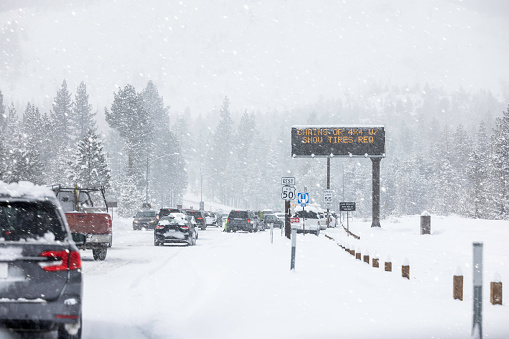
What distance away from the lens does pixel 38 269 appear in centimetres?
643

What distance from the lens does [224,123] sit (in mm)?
184750

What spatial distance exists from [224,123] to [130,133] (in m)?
84.2

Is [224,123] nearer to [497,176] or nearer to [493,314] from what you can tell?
[497,176]

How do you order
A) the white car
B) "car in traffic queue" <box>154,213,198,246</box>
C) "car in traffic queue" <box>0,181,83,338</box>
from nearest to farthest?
"car in traffic queue" <box>0,181,83,338</box> < "car in traffic queue" <box>154,213,198,246</box> < the white car

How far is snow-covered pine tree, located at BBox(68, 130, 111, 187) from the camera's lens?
74250mm

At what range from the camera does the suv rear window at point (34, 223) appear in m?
6.64

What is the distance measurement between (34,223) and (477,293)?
530 cm

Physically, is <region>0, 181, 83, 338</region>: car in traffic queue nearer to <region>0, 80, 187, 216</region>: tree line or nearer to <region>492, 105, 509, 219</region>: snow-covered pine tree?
<region>0, 80, 187, 216</region>: tree line

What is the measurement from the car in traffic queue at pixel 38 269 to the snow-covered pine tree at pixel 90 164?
68.1 meters

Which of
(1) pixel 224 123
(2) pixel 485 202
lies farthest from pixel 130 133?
(1) pixel 224 123

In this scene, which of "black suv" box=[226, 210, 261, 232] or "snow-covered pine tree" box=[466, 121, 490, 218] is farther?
"snow-covered pine tree" box=[466, 121, 490, 218]

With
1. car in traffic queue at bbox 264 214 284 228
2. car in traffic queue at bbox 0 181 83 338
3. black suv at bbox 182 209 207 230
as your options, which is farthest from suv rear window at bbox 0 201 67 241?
car in traffic queue at bbox 264 214 284 228

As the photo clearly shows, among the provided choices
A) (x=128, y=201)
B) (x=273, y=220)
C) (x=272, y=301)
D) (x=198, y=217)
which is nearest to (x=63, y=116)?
(x=128, y=201)

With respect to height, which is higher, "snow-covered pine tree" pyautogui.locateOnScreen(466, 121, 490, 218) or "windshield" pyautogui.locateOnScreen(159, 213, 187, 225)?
"snow-covered pine tree" pyautogui.locateOnScreen(466, 121, 490, 218)
